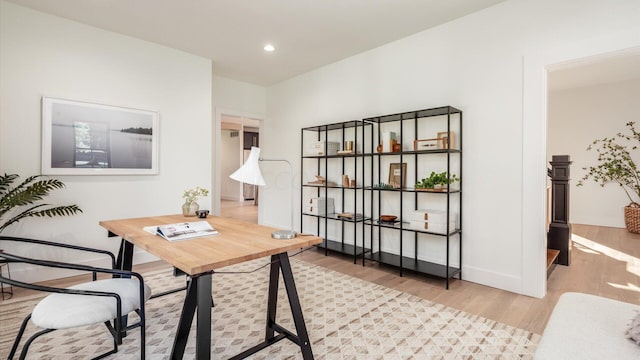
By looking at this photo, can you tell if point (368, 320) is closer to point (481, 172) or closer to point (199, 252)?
point (199, 252)

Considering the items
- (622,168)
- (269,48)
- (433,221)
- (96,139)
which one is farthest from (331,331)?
(622,168)

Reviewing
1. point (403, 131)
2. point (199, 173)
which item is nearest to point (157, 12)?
point (199, 173)

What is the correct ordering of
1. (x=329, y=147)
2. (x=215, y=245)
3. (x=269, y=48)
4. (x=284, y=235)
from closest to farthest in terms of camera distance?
(x=215, y=245), (x=284, y=235), (x=269, y=48), (x=329, y=147)

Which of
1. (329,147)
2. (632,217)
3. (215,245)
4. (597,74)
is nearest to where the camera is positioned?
(215,245)

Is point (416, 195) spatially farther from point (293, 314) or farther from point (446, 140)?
point (293, 314)

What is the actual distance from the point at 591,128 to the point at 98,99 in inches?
316

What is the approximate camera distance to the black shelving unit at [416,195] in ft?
10.0

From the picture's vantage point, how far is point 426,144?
315cm

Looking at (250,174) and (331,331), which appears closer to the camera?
(250,174)

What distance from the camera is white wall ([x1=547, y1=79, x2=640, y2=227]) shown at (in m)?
5.58

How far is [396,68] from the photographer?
144 inches

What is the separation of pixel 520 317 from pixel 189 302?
7.60 feet

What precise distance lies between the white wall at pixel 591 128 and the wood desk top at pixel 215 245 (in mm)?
6702

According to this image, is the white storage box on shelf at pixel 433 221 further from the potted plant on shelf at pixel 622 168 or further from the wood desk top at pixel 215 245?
the potted plant on shelf at pixel 622 168
